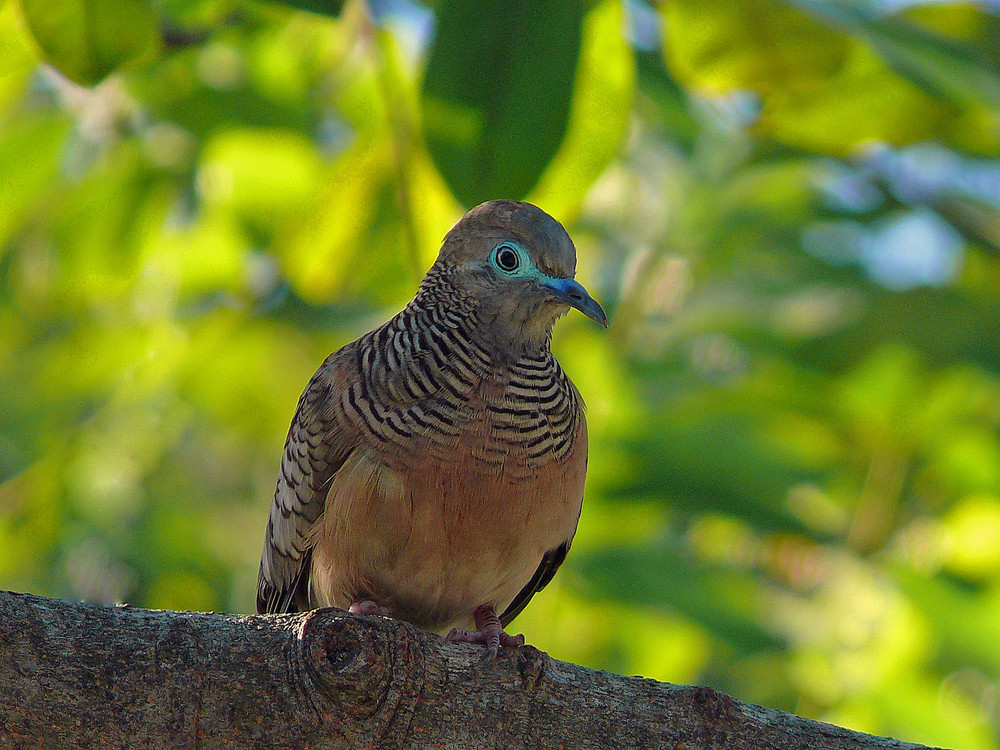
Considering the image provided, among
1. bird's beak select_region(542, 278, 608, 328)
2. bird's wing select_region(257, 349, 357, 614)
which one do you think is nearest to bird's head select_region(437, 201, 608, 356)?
bird's beak select_region(542, 278, 608, 328)

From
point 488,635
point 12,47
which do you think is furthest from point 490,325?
point 12,47

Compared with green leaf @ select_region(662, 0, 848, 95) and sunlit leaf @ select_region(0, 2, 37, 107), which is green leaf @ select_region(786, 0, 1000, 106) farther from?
sunlit leaf @ select_region(0, 2, 37, 107)

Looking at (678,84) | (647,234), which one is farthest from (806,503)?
(678,84)

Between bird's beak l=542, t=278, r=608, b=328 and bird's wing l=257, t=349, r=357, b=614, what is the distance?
0.57m

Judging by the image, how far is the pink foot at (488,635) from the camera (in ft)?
7.29

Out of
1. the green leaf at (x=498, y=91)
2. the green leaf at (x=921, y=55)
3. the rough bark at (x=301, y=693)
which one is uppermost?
the green leaf at (x=921, y=55)

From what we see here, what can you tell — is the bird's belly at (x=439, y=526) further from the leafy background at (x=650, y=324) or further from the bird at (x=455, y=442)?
the leafy background at (x=650, y=324)

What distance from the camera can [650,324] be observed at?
4.00 m

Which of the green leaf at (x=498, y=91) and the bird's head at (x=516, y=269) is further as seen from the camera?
the bird's head at (x=516, y=269)

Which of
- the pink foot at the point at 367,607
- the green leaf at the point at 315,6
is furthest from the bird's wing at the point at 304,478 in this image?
the green leaf at the point at 315,6

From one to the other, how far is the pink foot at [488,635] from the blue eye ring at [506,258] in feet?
2.81

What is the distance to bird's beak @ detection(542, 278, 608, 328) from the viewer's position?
2.50 metres

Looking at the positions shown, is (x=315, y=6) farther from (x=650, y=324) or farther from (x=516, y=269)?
(x=650, y=324)

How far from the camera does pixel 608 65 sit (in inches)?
90.4
